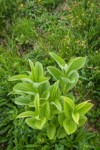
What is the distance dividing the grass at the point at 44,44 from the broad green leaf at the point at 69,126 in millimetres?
235

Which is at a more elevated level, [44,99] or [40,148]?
[44,99]

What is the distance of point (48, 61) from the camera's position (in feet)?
14.8

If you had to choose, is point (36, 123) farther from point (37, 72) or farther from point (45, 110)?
point (37, 72)

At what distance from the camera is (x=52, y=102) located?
11.2 ft

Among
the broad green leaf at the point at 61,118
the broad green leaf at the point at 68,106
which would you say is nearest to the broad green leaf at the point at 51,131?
the broad green leaf at the point at 61,118

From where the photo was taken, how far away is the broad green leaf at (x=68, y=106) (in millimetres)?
3280

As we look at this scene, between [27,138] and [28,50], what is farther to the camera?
[28,50]

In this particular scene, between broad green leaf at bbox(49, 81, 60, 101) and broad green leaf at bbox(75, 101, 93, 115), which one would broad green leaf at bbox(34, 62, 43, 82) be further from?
broad green leaf at bbox(75, 101, 93, 115)

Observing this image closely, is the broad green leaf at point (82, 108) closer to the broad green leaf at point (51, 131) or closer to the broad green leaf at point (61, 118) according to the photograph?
the broad green leaf at point (61, 118)

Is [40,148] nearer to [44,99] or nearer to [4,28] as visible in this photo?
[44,99]

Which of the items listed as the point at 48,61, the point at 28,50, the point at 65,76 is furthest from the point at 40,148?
the point at 28,50

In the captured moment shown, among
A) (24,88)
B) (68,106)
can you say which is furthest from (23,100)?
(68,106)

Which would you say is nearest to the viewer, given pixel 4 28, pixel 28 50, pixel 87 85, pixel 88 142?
pixel 88 142

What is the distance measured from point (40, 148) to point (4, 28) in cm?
242
